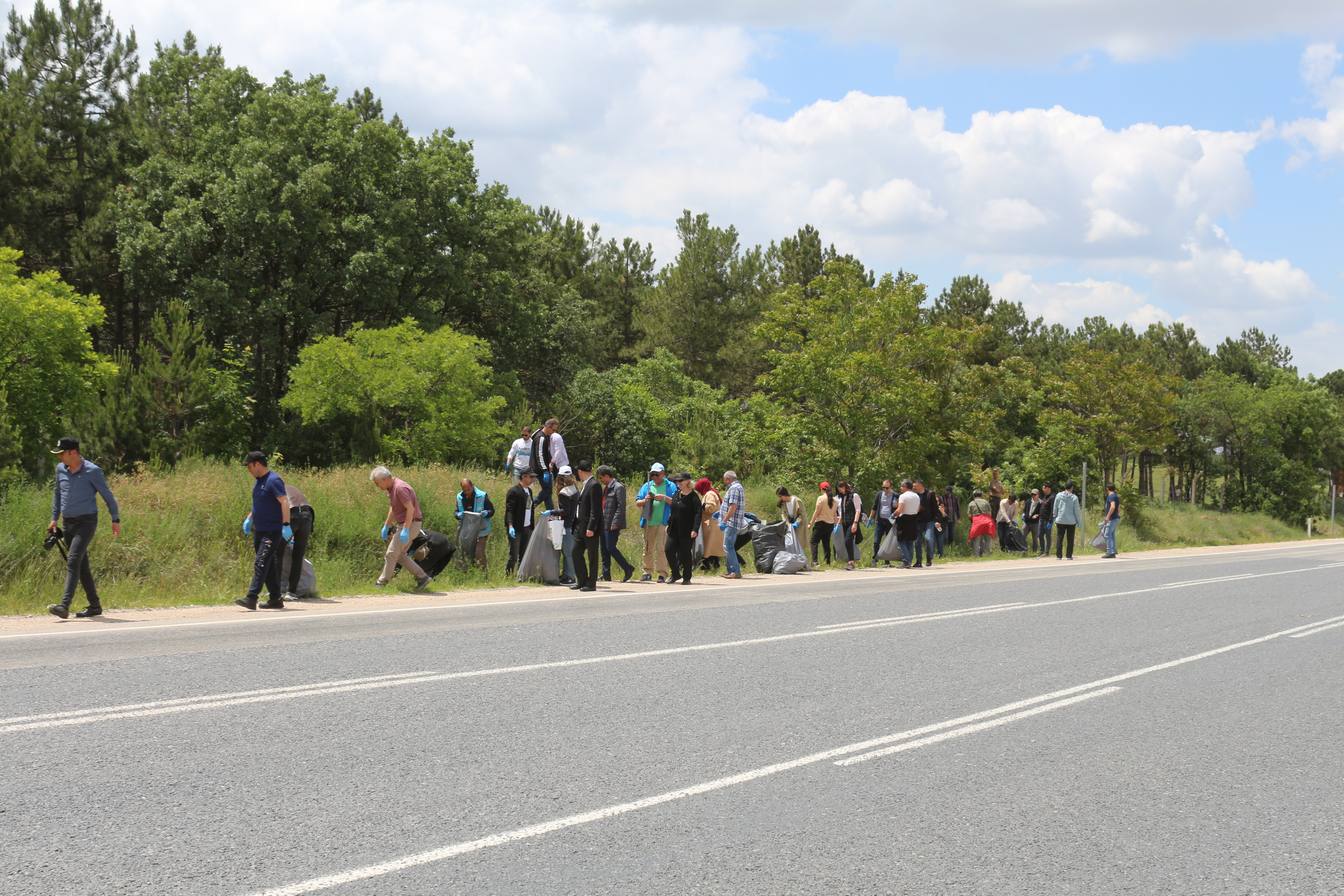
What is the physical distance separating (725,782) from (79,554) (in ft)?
25.3

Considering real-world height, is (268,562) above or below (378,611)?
above

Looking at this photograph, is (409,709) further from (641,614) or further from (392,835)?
(641,614)

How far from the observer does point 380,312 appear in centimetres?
4041

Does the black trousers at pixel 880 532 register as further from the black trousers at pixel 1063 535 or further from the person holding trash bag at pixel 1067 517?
the black trousers at pixel 1063 535

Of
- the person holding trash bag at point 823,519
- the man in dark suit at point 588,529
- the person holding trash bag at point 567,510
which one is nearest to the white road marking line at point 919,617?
the man in dark suit at point 588,529

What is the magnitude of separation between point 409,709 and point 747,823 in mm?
2636

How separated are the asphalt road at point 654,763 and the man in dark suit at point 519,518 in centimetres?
549

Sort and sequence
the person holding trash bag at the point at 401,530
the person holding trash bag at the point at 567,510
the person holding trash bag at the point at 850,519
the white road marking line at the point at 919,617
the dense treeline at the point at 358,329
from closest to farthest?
the white road marking line at the point at 919,617, the person holding trash bag at the point at 401,530, the person holding trash bag at the point at 567,510, the person holding trash bag at the point at 850,519, the dense treeline at the point at 358,329

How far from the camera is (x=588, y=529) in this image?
1387 cm

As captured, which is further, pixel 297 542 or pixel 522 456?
pixel 522 456

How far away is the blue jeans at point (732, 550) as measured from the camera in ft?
55.2

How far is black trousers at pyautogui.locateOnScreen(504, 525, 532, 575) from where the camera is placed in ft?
50.6

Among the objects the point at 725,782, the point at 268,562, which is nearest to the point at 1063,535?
the point at 268,562

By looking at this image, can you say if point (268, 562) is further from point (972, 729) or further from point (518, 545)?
point (972, 729)
